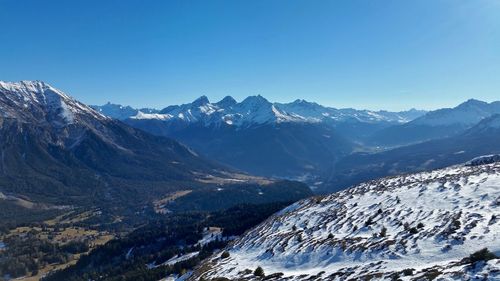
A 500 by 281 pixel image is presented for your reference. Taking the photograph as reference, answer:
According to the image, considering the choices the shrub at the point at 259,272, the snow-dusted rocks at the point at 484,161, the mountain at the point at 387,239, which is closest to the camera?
the mountain at the point at 387,239

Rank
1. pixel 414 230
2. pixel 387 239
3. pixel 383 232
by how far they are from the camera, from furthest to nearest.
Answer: pixel 383 232 → pixel 387 239 → pixel 414 230

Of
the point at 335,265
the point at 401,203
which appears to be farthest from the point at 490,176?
the point at 335,265

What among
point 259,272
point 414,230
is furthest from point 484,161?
point 259,272

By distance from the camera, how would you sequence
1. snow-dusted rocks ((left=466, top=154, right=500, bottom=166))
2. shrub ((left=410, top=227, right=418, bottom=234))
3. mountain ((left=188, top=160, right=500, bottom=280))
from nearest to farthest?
mountain ((left=188, top=160, right=500, bottom=280)), shrub ((left=410, top=227, right=418, bottom=234)), snow-dusted rocks ((left=466, top=154, right=500, bottom=166))

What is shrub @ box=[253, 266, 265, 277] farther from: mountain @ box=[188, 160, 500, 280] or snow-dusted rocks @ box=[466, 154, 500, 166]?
snow-dusted rocks @ box=[466, 154, 500, 166]

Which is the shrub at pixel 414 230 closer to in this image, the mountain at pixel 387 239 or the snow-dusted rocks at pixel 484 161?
the mountain at pixel 387 239

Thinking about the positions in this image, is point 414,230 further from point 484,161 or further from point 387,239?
point 484,161

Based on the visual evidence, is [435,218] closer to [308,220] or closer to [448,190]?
[448,190]

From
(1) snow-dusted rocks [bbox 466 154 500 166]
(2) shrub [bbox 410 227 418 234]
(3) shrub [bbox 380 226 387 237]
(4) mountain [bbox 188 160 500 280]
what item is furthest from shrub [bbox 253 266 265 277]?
(1) snow-dusted rocks [bbox 466 154 500 166]

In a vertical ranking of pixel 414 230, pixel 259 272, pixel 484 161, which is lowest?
pixel 259 272

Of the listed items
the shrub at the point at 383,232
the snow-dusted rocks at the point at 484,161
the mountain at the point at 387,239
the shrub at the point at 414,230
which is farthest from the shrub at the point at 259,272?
the snow-dusted rocks at the point at 484,161
